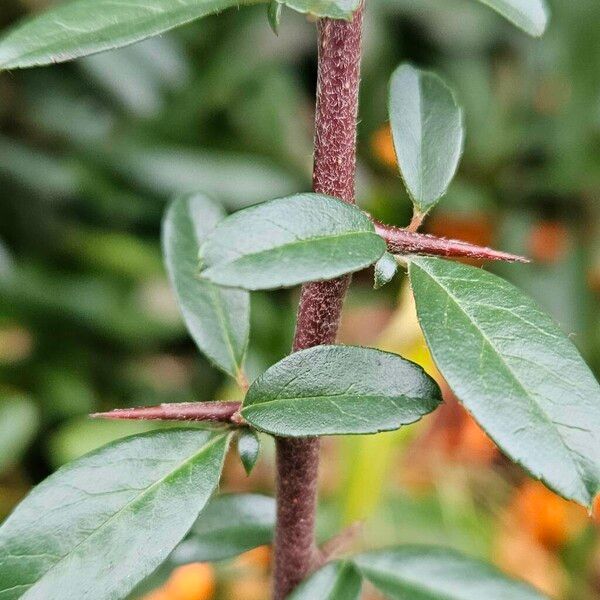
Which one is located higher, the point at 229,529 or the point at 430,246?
the point at 430,246

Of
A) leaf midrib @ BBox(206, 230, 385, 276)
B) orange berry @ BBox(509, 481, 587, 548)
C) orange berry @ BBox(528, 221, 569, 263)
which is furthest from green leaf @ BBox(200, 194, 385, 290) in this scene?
orange berry @ BBox(528, 221, 569, 263)

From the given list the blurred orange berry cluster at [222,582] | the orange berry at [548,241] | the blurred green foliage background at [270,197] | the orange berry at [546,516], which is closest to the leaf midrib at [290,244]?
the blurred green foliage background at [270,197]

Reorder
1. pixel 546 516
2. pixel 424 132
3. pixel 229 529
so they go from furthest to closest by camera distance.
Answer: pixel 546 516 < pixel 229 529 < pixel 424 132

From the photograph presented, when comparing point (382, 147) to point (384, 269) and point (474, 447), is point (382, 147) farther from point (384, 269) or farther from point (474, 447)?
point (384, 269)

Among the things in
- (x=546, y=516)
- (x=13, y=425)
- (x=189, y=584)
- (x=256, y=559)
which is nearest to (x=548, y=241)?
(x=546, y=516)

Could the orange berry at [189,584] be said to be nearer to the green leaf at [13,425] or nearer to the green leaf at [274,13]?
the green leaf at [13,425]

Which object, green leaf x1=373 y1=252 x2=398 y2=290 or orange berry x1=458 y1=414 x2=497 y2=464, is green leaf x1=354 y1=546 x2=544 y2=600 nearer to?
green leaf x1=373 y1=252 x2=398 y2=290

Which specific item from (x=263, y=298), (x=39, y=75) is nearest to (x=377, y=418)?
(x=263, y=298)
